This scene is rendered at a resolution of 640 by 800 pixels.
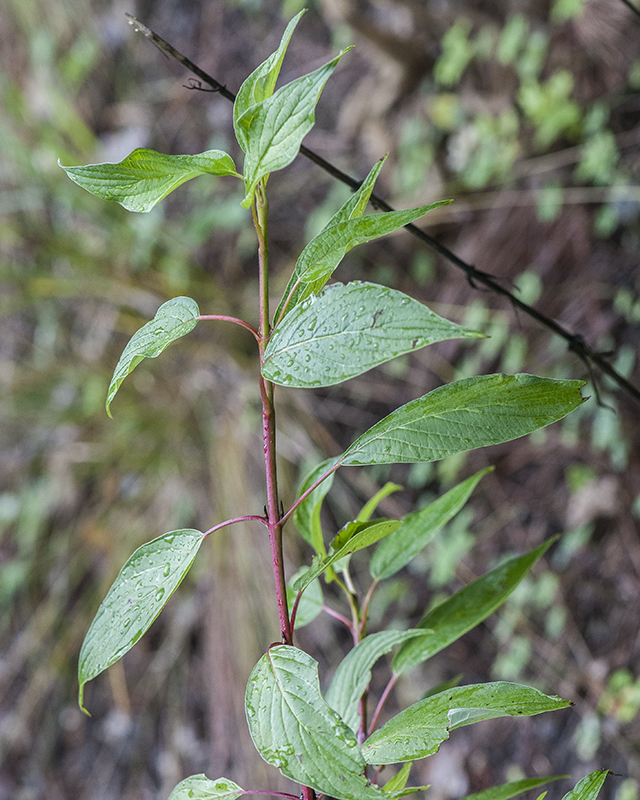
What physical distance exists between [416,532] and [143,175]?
301 millimetres

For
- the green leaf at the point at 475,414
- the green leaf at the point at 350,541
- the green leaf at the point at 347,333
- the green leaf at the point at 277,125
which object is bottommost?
the green leaf at the point at 350,541

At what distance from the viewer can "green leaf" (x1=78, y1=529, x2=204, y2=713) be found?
319 mm

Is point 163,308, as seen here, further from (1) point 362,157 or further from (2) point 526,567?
→ (1) point 362,157

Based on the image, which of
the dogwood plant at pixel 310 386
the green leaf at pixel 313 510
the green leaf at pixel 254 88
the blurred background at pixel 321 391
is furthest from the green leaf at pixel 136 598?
the blurred background at pixel 321 391

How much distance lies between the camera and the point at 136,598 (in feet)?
1.08

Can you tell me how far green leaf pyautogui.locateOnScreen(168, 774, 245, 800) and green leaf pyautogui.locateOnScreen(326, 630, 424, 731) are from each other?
0.09 m

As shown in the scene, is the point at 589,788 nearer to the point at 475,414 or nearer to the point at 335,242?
the point at 475,414

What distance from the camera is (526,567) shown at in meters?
0.44

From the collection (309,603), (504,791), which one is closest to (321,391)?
(309,603)

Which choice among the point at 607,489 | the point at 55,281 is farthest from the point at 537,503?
the point at 55,281

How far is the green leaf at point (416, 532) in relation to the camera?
45 centimetres

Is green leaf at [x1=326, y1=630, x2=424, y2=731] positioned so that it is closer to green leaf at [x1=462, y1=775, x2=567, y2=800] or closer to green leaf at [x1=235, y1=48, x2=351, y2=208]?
green leaf at [x1=462, y1=775, x2=567, y2=800]

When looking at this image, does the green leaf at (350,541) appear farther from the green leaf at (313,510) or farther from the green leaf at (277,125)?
the green leaf at (277,125)

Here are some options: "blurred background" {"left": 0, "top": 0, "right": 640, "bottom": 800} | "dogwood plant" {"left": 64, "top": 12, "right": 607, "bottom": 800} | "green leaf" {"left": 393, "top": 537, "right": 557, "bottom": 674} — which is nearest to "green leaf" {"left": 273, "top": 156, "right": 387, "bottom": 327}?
"dogwood plant" {"left": 64, "top": 12, "right": 607, "bottom": 800}
